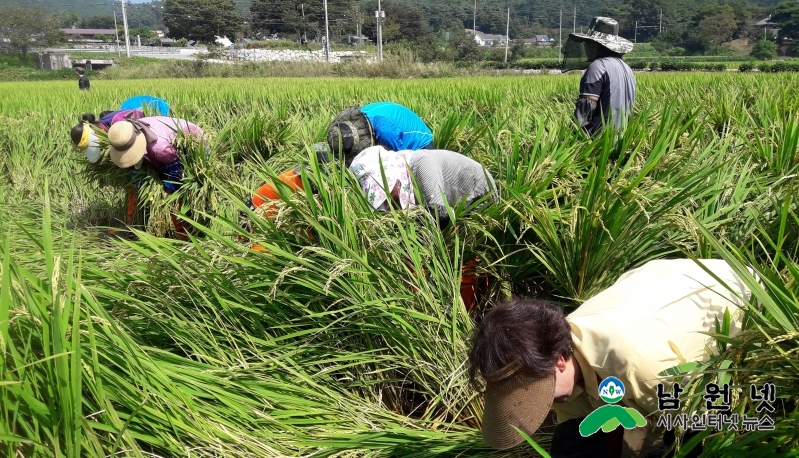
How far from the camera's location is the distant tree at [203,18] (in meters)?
62.3

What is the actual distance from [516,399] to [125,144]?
10.9 ft

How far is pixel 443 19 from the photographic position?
94.8 metres

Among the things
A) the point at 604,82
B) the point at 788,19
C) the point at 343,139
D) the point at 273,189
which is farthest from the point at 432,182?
the point at 788,19

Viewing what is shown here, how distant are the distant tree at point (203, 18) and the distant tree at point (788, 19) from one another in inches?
1895

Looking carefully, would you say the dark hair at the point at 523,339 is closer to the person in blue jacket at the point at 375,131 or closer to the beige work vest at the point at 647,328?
the beige work vest at the point at 647,328

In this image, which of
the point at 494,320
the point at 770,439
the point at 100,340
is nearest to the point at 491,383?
the point at 494,320

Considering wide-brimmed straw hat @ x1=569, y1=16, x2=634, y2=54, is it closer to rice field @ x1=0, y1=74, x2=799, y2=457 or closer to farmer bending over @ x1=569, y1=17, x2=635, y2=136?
farmer bending over @ x1=569, y1=17, x2=635, y2=136

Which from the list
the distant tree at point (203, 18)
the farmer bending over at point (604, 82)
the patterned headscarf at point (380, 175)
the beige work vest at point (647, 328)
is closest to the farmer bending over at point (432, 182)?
the patterned headscarf at point (380, 175)

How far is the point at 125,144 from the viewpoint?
3.94 m

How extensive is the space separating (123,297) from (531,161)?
163cm

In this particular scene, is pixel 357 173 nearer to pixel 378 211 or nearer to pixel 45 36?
pixel 378 211

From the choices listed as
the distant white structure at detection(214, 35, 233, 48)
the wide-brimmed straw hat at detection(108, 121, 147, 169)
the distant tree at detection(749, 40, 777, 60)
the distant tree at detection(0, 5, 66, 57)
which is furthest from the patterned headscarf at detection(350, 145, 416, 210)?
the distant tree at detection(0, 5, 66, 57)

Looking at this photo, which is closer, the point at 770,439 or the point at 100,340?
the point at 770,439

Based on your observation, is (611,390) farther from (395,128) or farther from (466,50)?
(466,50)
